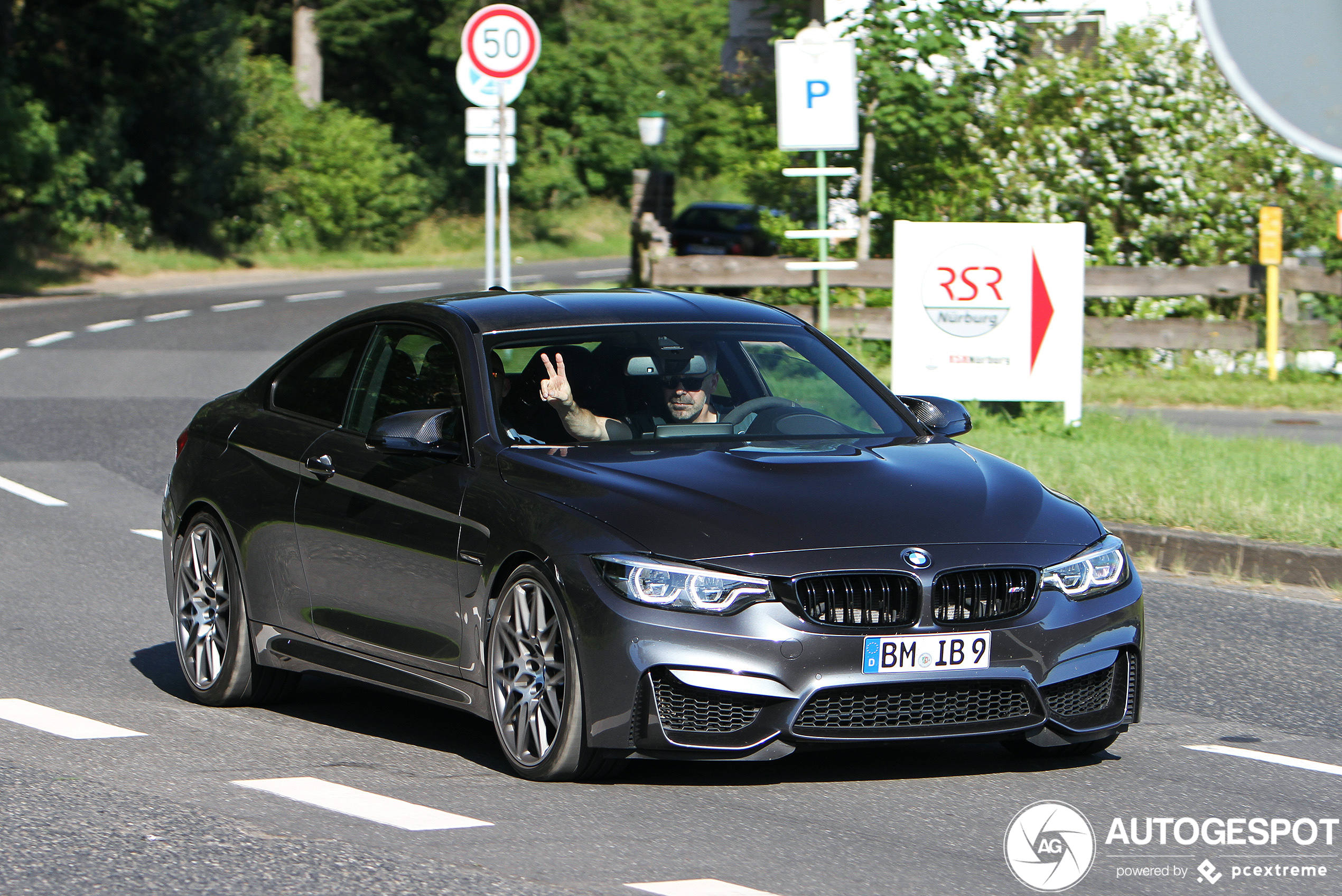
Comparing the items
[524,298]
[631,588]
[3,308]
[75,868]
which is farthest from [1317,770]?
[3,308]

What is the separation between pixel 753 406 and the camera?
6.57m

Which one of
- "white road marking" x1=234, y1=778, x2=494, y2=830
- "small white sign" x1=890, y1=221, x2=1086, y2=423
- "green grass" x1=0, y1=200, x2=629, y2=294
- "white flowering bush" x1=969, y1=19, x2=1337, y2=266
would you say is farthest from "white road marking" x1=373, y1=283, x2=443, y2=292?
"white road marking" x1=234, y1=778, x2=494, y2=830

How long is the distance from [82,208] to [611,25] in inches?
1014

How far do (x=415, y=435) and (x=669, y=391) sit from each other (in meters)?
0.90

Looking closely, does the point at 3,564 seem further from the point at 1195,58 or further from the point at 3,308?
the point at 3,308

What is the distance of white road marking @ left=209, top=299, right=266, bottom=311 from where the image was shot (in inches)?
1193

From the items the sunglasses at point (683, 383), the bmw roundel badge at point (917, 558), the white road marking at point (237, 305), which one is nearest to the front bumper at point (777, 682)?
the bmw roundel badge at point (917, 558)

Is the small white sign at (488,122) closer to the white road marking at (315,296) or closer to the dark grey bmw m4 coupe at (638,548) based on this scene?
the dark grey bmw m4 coupe at (638,548)

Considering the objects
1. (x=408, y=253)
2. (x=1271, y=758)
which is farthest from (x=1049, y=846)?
(x=408, y=253)

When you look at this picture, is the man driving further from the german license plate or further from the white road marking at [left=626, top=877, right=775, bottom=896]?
the white road marking at [left=626, top=877, right=775, bottom=896]

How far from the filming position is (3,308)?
3038 centimetres

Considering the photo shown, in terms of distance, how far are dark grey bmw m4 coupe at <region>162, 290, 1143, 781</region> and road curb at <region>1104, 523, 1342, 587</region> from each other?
3432mm

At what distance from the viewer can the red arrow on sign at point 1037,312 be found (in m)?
14.2

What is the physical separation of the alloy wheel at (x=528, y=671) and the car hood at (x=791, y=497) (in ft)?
1.09
